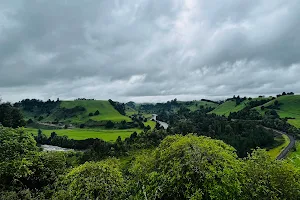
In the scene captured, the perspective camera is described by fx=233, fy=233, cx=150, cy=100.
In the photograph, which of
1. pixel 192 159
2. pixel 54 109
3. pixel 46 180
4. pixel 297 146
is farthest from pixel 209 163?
pixel 54 109

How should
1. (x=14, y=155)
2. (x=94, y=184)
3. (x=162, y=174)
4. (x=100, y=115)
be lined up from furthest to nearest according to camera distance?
(x=100, y=115) → (x=14, y=155) → (x=94, y=184) → (x=162, y=174)

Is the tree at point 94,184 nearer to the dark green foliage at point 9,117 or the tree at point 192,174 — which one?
the tree at point 192,174

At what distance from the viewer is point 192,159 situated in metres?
14.1

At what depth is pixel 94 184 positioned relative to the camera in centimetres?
1473

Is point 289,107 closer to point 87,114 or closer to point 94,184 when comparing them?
point 87,114

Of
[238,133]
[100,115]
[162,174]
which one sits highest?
[100,115]

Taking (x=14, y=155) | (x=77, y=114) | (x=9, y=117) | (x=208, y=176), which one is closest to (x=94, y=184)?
(x=208, y=176)

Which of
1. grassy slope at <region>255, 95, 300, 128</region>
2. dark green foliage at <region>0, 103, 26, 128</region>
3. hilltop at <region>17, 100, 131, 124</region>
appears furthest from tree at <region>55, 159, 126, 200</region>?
hilltop at <region>17, 100, 131, 124</region>

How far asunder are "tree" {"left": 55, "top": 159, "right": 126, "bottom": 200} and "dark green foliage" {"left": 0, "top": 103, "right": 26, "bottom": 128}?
268 ft

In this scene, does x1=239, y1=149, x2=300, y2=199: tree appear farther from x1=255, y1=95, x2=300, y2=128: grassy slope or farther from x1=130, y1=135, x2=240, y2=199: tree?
x1=255, y1=95, x2=300, y2=128: grassy slope

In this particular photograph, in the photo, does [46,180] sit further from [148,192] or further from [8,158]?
[148,192]

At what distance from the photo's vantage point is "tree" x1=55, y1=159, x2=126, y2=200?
14587 millimetres

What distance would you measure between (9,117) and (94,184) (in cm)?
8652

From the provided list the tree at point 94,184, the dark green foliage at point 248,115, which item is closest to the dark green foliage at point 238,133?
the dark green foliage at point 248,115
